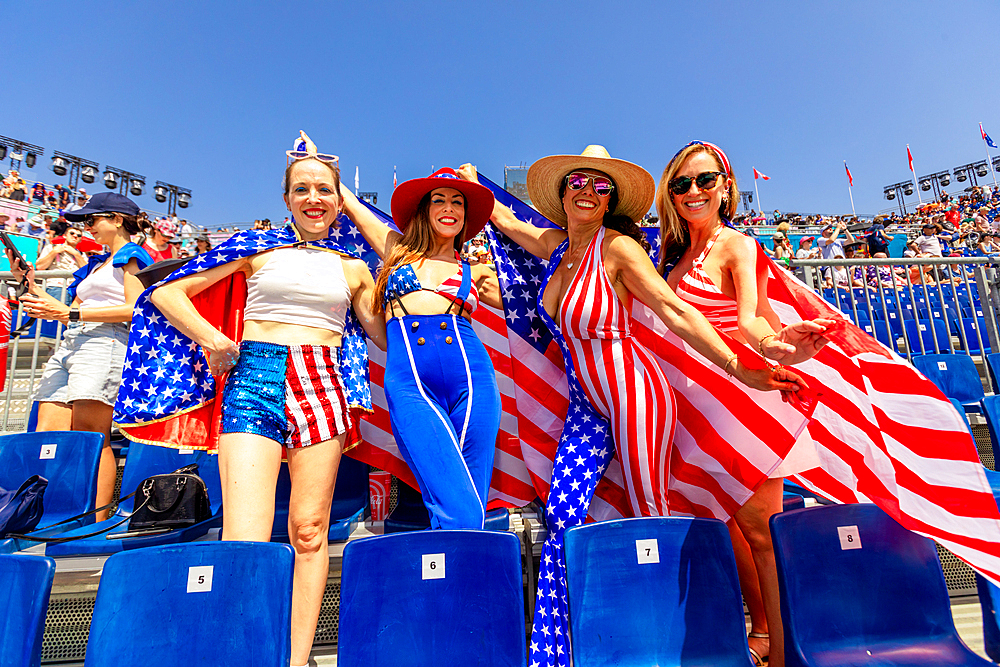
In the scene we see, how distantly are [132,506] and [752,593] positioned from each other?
11.2 ft

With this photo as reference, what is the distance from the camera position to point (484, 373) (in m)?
2.36

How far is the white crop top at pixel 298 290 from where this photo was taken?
225 centimetres

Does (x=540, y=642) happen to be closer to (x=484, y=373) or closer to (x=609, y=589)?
(x=609, y=589)

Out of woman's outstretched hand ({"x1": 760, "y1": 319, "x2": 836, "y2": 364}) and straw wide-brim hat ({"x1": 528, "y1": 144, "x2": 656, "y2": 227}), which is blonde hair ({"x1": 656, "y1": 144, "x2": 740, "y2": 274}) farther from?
woman's outstretched hand ({"x1": 760, "y1": 319, "x2": 836, "y2": 364})

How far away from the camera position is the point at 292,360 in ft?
7.16

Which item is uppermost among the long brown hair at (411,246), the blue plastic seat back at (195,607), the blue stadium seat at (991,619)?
the long brown hair at (411,246)

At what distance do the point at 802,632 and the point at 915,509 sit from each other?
24.2 inches

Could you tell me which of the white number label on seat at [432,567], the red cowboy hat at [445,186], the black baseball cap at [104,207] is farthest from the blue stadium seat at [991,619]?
the black baseball cap at [104,207]

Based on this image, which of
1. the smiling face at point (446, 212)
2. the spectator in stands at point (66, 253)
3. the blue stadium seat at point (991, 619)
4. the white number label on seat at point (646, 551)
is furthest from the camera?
the spectator in stands at point (66, 253)

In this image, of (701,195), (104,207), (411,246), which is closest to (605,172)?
(701,195)

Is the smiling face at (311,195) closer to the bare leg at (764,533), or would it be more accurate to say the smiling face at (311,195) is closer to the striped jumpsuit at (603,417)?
the striped jumpsuit at (603,417)

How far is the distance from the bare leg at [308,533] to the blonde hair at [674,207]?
189 cm

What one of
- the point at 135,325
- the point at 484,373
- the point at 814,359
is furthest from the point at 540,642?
the point at 135,325

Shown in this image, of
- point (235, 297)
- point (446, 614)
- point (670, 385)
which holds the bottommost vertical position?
point (446, 614)
